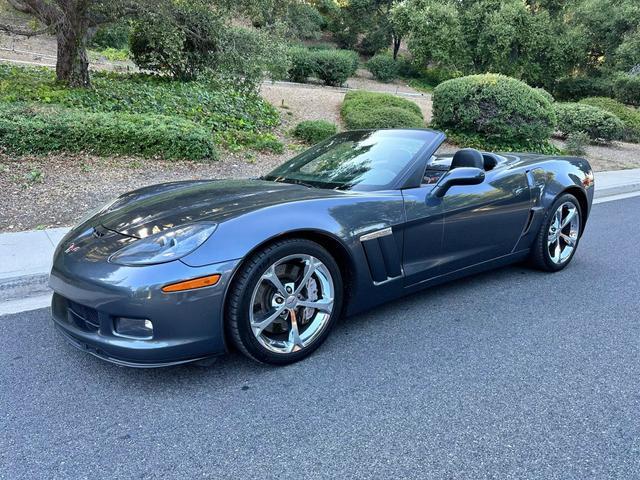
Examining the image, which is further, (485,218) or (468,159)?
(468,159)

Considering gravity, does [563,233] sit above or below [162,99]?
above

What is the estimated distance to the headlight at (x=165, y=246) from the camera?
2580mm

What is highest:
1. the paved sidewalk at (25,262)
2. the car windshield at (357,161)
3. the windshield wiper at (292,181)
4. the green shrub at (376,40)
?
the green shrub at (376,40)

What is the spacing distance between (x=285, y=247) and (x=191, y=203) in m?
0.71

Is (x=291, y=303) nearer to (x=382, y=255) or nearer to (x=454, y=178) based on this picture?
(x=382, y=255)

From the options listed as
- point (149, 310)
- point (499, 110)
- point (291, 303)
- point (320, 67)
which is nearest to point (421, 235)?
point (291, 303)

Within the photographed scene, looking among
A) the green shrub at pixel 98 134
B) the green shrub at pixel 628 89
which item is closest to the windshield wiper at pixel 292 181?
the green shrub at pixel 98 134

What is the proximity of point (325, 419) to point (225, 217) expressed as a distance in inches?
46.4

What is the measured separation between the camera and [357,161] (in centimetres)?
384

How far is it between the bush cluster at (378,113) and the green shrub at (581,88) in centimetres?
1703

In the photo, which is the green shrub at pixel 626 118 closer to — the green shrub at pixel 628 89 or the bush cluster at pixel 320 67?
the green shrub at pixel 628 89

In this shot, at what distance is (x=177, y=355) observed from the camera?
2.57 meters

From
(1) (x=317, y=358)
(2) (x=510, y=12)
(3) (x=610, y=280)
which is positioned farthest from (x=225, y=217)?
(2) (x=510, y=12)

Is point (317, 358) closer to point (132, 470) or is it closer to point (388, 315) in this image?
point (388, 315)
